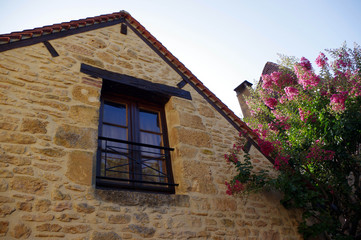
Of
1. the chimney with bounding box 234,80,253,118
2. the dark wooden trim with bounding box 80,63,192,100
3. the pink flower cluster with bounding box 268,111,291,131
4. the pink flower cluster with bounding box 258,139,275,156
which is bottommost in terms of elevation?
the pink flower cluster with bounding box 258,139,275,156

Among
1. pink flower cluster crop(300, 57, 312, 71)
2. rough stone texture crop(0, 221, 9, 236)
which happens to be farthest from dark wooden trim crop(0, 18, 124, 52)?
pink flower cluster crop(300, 57, 312, 71)

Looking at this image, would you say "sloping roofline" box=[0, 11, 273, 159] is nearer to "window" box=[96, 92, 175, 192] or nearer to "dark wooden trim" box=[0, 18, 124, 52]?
"dark wooden trim" box=[0, 18, 124, 52]

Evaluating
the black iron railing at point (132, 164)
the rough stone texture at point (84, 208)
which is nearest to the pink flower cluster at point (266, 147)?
the black iron railing at point (132, 164)

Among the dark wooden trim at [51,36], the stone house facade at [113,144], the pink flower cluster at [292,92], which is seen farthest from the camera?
the pink flower cluster at [292,92]

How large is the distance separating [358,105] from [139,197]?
3732 mm

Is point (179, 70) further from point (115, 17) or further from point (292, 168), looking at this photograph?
point (292, 168)

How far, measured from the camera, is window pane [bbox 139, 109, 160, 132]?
3.89 meters

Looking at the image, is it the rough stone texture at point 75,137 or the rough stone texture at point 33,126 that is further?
the rough stone texture at point 75,137

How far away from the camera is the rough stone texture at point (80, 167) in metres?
2.68

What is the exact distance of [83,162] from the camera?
282cm

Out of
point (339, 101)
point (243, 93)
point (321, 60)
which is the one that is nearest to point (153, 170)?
point (339, 101)

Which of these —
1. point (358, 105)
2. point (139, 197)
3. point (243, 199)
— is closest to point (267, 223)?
point (243, 199)

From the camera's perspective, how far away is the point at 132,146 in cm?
347

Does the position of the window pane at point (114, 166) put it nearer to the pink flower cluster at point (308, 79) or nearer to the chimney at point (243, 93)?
the pink flower cluster at point (308, 79)
